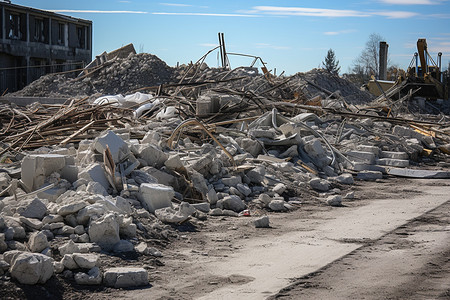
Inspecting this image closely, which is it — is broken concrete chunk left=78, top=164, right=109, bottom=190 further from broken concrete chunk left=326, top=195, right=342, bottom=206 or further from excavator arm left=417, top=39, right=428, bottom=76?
excavator arm left=417, top=39, right=428, bottom=76

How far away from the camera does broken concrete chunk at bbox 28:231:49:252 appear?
18.0ft

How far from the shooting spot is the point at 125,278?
16.9 feet

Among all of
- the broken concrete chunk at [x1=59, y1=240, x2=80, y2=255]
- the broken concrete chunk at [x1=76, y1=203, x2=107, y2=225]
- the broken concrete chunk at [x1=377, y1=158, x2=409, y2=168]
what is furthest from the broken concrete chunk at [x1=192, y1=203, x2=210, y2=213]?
the broken concrete chunk at [x1=377, y1=158, x2=409, y2=168]

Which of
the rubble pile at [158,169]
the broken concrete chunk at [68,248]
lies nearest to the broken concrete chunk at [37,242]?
the rubble pile at [158,169]

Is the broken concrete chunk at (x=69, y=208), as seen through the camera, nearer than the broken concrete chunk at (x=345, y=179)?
Yes

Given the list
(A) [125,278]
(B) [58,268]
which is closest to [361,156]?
(A) [125,278]

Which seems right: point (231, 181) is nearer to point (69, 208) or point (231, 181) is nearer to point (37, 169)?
point (37, 169)

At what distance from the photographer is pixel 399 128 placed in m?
16.0

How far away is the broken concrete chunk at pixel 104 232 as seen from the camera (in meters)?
5.93

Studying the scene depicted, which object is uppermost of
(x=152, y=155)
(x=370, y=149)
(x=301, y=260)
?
(x=152, y=155)

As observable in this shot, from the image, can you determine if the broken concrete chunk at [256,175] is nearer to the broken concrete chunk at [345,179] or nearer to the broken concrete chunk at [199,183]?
the broken concrete chunk at [199,183]

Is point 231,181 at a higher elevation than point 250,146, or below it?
below

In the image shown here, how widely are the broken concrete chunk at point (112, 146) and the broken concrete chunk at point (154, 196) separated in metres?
0.77

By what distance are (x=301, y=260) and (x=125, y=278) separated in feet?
6.05
